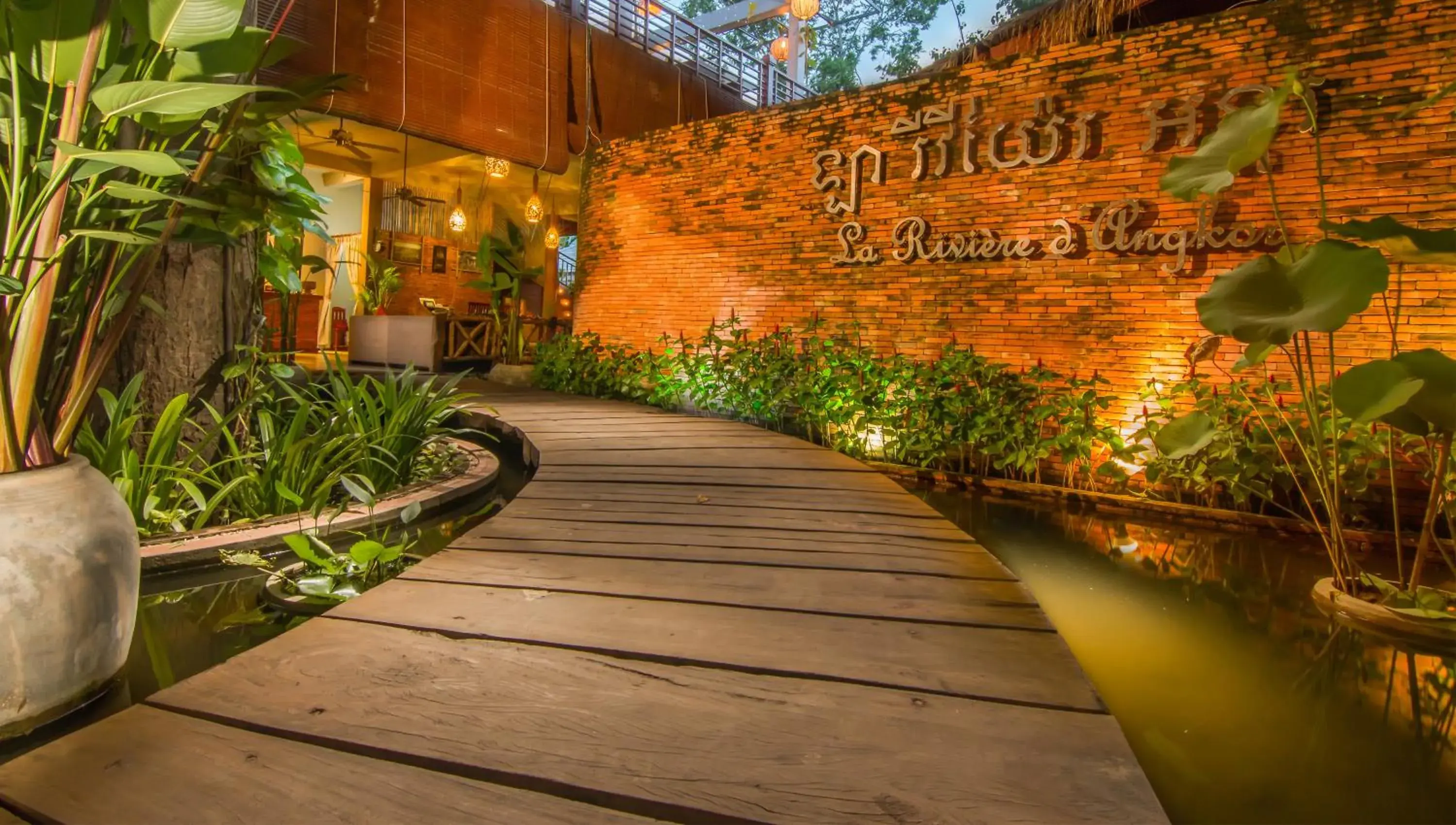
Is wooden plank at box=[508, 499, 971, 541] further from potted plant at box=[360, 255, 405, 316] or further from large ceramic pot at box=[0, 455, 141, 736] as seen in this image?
potted plant at box=[360, 255, 405, 316]

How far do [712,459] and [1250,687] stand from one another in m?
2.26

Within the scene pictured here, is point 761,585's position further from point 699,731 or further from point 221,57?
point 221,57

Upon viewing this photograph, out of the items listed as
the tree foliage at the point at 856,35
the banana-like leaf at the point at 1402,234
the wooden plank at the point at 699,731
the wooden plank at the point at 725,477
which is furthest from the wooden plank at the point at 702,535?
the tree foliage at the point at 856,35

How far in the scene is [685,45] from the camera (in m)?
9.88

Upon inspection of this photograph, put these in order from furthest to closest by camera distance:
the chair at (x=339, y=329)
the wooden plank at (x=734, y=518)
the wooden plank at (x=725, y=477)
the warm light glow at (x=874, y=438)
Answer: the chair at (x=339, y=329), the warm light glow at (x=874, y=438), the wooden plank at (x=725, y=477), the wooden plank at (x=734, y=518)

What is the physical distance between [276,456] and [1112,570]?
3225mm

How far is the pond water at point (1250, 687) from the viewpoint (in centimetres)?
139

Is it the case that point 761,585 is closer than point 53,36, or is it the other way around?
point 53,36

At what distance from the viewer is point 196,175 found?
1.34 meters

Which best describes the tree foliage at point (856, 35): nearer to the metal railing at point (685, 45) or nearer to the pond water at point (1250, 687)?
the metal railing at point (685, 45)

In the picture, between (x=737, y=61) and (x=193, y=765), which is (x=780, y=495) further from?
(x=737, y=61)

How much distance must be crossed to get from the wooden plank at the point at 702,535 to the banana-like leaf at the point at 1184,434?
2.76 ft

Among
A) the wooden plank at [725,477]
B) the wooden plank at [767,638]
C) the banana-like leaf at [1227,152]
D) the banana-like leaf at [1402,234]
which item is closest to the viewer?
the wooden plank at [767,638]

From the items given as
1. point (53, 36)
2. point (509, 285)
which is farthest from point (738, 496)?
point (509, 285)
